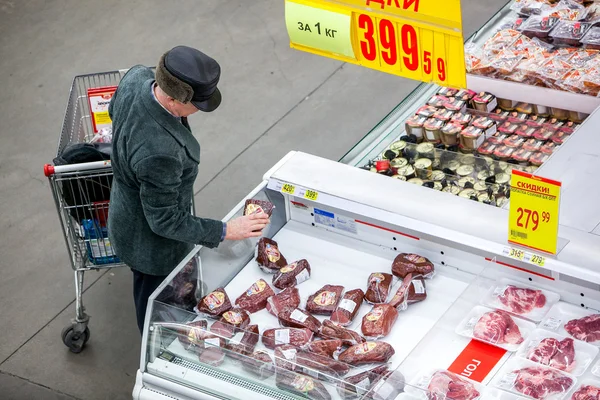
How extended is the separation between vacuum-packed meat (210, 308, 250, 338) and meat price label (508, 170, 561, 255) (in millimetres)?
1126

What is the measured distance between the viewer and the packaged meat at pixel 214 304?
378cm

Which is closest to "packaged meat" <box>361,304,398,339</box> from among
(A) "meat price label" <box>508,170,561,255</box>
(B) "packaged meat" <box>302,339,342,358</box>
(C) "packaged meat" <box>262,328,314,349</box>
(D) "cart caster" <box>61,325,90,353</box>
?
(B) "packaged meat" <box>302,339,342,358</box>

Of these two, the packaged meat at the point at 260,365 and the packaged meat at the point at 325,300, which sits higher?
the packaged meat at the point at 260,365

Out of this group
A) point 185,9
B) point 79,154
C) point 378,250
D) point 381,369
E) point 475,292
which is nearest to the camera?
point 381,369

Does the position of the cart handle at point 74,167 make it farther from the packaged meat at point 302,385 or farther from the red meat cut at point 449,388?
the red meat cut at point 449,388

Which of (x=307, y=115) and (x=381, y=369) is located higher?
(x=381, y=369)

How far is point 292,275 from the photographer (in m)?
3.94

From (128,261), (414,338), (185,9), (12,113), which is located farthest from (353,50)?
(185,9)

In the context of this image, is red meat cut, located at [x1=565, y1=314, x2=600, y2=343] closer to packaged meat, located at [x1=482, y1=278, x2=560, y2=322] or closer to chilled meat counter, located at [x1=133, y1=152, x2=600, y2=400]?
chilled meat counter, located at [x1=133, y1=152, x2=600, y2=400]

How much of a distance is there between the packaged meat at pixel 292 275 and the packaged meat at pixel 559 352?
3.29 feet

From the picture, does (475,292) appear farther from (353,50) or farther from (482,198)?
(353,50)

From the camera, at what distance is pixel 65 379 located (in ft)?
16.2

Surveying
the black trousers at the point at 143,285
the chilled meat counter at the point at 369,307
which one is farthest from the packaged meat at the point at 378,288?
the black trousers at the point at 143,285

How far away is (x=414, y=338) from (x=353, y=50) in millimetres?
1177
